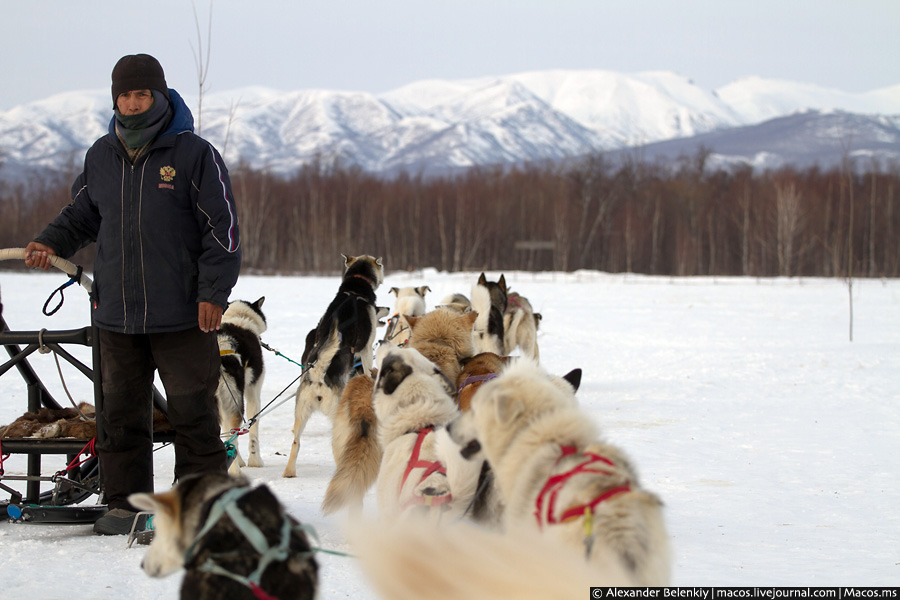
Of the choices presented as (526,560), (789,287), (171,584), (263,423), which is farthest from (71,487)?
(789,287)

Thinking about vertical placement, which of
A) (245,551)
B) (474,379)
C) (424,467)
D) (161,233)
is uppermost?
(161,233)

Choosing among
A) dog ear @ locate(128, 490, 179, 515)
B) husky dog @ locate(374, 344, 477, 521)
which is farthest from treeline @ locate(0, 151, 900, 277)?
dog ear @ locate(128, 490, 179, 515)

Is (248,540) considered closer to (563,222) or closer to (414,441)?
(414,441)

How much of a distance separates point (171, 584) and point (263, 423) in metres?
4.30

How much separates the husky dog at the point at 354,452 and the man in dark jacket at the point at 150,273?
0.58 metres

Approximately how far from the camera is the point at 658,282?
2980cm

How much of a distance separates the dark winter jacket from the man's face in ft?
0.45

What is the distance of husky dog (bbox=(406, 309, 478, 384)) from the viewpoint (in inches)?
174

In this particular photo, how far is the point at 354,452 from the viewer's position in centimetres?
348

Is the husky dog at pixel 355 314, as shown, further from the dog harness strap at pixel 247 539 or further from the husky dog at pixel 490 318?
the dog harness strap at pixel 247 539

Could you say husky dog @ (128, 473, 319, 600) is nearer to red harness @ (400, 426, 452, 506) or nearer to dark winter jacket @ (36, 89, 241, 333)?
red harness @ (400, 426, 452, 506)

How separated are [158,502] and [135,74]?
2197 mm

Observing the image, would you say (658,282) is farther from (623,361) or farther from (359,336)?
(359,336)

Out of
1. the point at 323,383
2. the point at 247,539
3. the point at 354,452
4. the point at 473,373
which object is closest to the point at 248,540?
the point at 247,539
